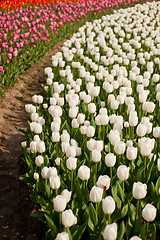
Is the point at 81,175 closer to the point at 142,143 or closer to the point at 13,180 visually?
the point at 142,143

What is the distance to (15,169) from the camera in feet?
14.2

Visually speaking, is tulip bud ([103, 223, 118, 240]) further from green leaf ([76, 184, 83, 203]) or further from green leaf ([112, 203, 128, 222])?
green leaf ([76, 184, 83, 203])

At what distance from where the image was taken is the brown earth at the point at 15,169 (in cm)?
326

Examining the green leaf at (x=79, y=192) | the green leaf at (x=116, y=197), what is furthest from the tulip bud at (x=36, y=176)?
the green leaf at (x=116, y=197)

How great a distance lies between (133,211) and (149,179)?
61 centimetres

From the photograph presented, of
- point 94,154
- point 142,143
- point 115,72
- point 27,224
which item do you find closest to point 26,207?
point 27,224

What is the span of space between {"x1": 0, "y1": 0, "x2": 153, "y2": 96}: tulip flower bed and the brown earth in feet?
1.01

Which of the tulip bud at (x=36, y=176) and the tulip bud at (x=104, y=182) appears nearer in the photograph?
the tulip bud at (x=104, y=182)

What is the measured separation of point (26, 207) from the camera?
11.7ft

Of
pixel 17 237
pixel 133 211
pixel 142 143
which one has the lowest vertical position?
pixel 17 237

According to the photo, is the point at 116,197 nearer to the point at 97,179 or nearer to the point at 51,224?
the point at 97,179

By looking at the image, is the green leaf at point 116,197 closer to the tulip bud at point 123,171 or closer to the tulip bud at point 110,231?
the tulip bud at point 123,171

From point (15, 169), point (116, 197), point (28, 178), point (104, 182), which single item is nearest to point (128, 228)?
point (116, 197)

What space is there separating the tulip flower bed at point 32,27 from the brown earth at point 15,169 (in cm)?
31
